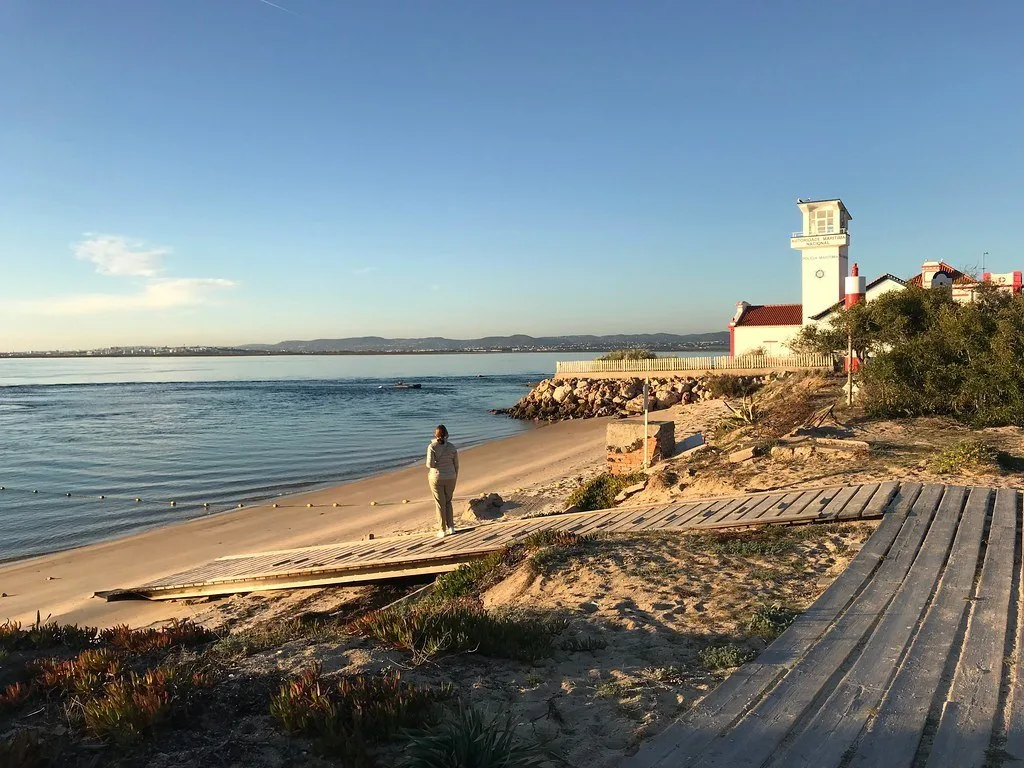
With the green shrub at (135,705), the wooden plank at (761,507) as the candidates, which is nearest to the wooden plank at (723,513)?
the wooden plank at (761,507)

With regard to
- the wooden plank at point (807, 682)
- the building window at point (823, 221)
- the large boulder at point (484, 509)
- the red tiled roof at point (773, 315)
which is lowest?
the large boulder at point (484, 509)

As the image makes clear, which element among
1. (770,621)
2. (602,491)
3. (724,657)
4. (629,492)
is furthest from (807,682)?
(602,491)

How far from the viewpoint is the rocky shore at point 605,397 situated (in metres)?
36.2

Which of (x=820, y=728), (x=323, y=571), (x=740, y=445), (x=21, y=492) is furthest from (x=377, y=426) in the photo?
(x=820, y=728)

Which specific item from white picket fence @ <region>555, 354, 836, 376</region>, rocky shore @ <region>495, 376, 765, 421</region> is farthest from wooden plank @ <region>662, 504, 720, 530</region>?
white picket fence @ <region>555, 354, 836, 376</region>

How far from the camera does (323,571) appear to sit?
8141 millimetres

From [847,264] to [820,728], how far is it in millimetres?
39247

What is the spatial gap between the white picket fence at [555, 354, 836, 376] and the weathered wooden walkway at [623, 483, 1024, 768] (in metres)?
29.9

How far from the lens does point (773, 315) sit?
134 ft

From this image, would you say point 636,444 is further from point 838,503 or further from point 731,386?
point 731,386

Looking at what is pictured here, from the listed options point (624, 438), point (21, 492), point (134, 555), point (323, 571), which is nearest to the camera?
point (323, 571)

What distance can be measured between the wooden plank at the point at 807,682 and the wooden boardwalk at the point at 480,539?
1917 mm

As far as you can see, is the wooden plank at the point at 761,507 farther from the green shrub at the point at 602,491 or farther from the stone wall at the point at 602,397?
the stone wall at the point at 602,397

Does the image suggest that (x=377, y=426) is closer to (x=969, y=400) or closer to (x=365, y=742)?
(x=969, y=400)
